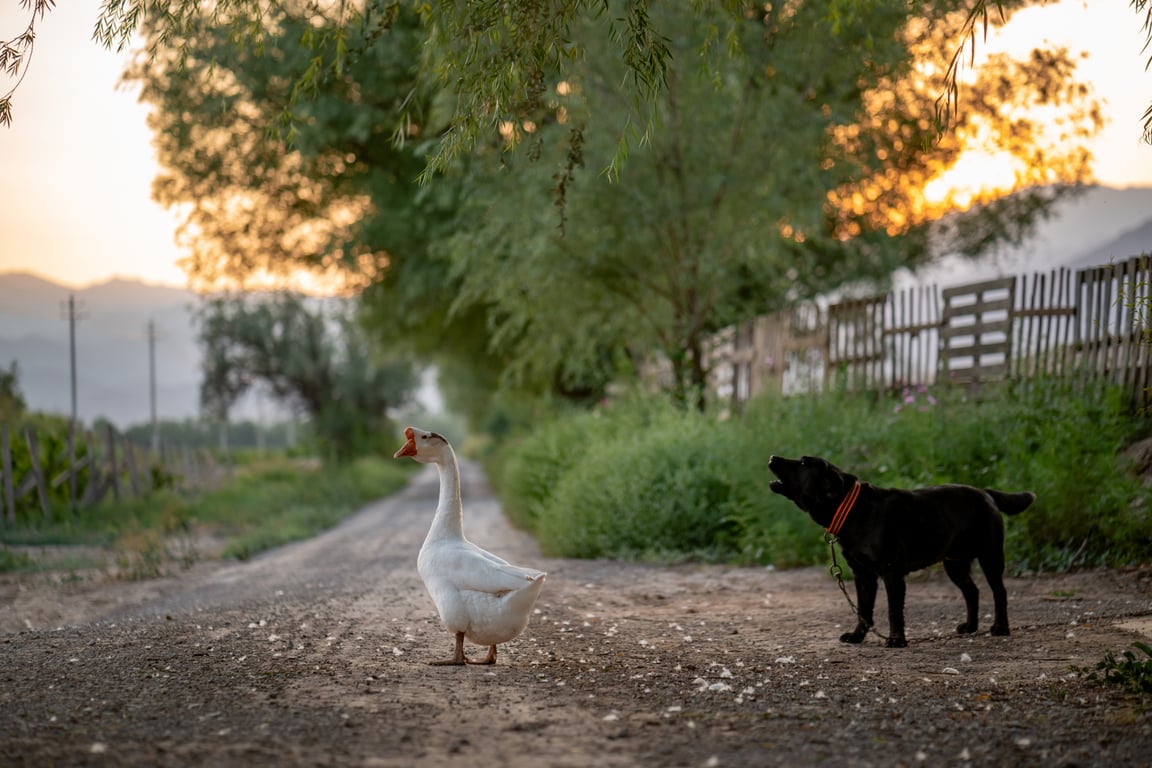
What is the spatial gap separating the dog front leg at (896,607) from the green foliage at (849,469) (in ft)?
11.0

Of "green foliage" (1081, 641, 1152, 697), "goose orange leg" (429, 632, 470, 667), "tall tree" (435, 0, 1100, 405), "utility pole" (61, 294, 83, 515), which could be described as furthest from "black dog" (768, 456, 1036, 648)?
"utility pole" (61, 294, 83, 515)

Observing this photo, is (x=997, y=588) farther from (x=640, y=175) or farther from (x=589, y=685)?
(x=640, y=175)

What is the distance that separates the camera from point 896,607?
238 inches

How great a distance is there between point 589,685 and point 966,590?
294 cm

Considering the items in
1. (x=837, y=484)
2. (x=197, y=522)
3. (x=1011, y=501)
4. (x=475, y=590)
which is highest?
(x=837, y=484)

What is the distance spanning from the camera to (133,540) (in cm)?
1498

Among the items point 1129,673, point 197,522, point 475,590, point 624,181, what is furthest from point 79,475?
point 1129,673

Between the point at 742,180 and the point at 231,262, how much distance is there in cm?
1492

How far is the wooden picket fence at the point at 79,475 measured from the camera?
16.7 meters

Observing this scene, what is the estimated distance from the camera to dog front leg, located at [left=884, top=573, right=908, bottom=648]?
599 cm

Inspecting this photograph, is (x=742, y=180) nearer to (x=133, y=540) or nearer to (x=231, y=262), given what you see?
(x=133, y=540)

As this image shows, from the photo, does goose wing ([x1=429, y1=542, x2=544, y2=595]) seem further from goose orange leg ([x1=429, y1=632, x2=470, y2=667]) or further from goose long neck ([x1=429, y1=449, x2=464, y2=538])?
goose orange leg ([x1=429, y1=632, x2=470, y2=667])

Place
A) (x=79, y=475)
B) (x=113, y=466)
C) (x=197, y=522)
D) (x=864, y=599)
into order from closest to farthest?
(x=864, y=599) → (x=79, y=475) → (x=113, y=466) → (x=197, y=522)

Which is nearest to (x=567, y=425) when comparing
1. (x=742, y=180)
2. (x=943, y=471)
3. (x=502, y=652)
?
(x=742, y=180)
